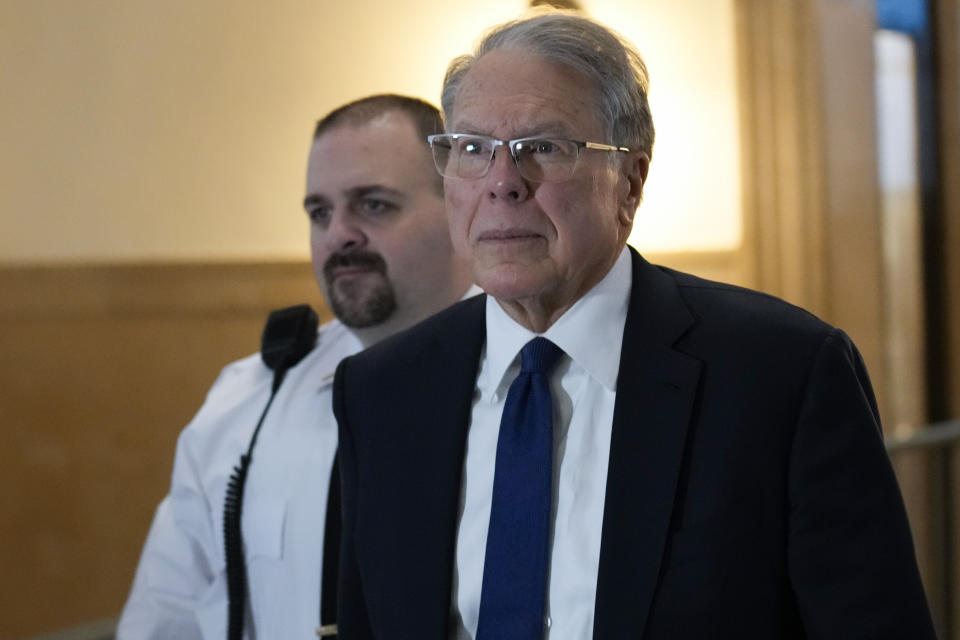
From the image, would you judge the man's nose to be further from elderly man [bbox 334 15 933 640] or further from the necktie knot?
the necktie knot

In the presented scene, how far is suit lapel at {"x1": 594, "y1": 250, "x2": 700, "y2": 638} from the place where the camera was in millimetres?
1255

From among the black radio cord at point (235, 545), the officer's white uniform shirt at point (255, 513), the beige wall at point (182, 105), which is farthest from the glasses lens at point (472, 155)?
the beige wall at point (182, 105)

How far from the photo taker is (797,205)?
4.01 m

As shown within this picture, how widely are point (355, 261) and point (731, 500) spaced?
0.81 m

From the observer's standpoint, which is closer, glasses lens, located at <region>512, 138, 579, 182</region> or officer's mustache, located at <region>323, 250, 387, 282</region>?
glasses lens, located at <region>512, 138, 579, 182</region>

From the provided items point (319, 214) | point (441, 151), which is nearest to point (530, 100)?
point (441, 151)

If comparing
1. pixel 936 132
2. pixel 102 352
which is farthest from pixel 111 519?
pixel 936 132

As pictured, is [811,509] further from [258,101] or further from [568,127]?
[258,101]

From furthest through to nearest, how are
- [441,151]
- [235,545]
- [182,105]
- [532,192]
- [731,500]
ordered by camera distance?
[182,105] → [235,545] → [441,151] → [532,192] → [731,500]

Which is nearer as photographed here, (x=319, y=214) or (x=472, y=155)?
(x=472, y=155)

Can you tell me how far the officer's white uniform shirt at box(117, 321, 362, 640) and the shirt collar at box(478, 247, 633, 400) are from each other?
456 millimetres

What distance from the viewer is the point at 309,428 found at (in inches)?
72.4

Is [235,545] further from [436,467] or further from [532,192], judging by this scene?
[532,192]

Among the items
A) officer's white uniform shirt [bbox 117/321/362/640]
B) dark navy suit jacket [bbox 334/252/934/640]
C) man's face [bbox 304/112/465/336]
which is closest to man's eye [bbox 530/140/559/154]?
dark navy suit jacket [bbox 334/252/934/640]
